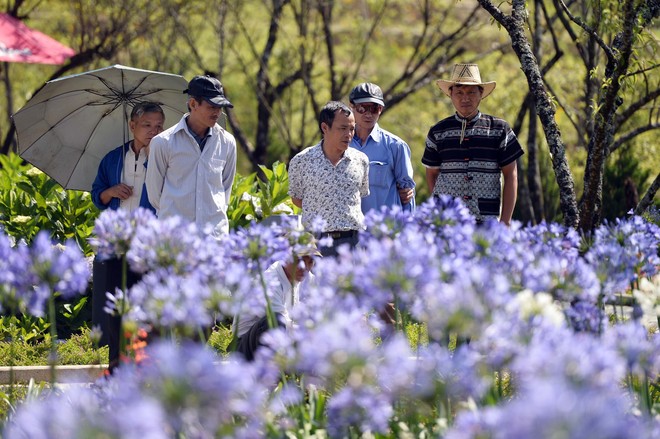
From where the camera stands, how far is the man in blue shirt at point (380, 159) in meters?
6.95

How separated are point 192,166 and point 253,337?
43.4 inches

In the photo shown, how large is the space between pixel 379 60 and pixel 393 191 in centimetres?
2806

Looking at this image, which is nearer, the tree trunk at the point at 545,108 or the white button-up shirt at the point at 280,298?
the white button-up shirt at the point at 280,298

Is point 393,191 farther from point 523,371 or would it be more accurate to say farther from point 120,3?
point 120,3

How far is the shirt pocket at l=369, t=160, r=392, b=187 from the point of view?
696cm

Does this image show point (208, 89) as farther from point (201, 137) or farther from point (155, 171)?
point (155, 171)

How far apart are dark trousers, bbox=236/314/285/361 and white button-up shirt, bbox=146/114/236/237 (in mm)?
623

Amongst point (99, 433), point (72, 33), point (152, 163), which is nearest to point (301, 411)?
point (99, 433)

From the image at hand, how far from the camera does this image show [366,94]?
6.78m

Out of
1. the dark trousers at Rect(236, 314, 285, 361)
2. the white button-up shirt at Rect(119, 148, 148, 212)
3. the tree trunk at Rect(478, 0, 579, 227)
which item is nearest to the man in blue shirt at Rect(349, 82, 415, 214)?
the tree trunk at Rect(478, 0, 579, 227)

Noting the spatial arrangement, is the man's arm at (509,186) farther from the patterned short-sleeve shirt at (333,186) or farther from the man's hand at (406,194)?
the patterned short-sleeve shirt at (333,186)

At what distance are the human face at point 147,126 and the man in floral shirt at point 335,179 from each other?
3.00 ft

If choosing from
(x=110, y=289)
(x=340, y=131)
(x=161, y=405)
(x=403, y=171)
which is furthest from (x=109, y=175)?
(x=161, y=405)

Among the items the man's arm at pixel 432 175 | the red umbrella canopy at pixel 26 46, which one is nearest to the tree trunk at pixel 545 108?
the man's arm at pixel 432 175
